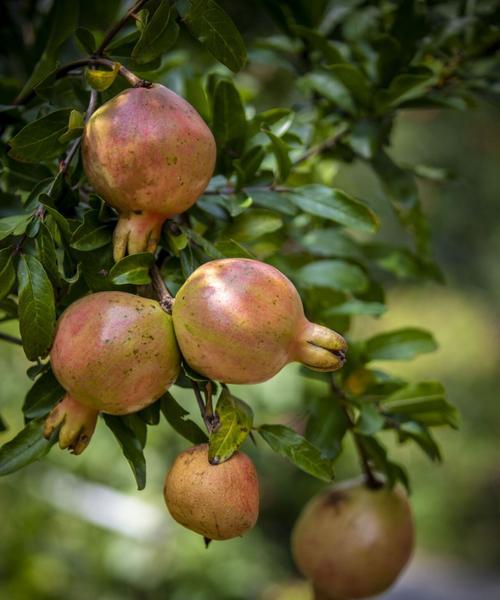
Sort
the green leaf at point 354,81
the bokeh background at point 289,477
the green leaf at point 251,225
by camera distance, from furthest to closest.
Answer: the bokeh background at point 289,477 < the green leaf at point 354,81 < the green leaf at point 251,225

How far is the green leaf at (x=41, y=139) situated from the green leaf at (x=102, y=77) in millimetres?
32

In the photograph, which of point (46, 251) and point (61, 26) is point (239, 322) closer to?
point (46, 251)

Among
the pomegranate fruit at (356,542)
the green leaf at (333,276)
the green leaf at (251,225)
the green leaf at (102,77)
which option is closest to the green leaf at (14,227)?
the green leaf at (102,77)

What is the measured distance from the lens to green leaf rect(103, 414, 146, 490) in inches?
22.5

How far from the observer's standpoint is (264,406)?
5.46 feet

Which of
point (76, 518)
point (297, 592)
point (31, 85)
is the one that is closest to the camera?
point (31, 85)

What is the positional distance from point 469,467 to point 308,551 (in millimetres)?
3117

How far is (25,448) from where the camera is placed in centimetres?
58

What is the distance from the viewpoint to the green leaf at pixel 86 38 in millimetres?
602

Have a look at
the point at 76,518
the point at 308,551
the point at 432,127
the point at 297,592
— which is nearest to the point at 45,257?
the point at 308,551

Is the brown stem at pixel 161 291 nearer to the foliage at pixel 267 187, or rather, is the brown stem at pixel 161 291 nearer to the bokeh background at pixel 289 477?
the foliage at pixel 267 187

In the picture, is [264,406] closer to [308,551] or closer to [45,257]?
[308,551]

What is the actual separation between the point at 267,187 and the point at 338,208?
82 mm

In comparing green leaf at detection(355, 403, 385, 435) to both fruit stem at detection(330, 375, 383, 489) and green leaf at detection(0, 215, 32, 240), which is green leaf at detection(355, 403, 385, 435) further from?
green leaf at detection(0, 215, 32, 240)
